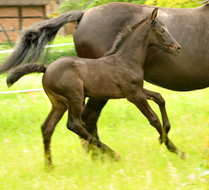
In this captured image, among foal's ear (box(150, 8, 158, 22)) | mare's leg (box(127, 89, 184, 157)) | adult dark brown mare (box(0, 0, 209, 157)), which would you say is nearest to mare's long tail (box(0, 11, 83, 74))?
adult dark brown mare (box(0, 0, 209, 157))

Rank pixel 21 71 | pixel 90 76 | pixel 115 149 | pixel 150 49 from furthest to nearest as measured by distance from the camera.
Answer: pixel 115 149
pixel 150 49
pixel 90 76
pixel 21 71

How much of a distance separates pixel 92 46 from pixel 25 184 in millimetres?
1867

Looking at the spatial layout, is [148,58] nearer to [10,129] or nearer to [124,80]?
[124,80]

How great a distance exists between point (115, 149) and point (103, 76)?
43.6 inches

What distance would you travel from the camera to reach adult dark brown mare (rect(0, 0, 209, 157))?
16.0 ft

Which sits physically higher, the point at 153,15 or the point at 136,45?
the point at 153,15

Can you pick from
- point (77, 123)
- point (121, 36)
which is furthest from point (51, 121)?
point (121, 36)

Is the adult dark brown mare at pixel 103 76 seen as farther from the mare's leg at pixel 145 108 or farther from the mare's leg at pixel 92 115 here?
the mare's leg at pixel 92 115

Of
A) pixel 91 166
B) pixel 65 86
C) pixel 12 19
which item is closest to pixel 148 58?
pixel 65 86

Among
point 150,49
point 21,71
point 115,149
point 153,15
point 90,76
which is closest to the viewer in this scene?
point 21,71

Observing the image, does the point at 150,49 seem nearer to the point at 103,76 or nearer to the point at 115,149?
the point at 103,76

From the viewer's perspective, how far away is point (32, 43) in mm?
4883

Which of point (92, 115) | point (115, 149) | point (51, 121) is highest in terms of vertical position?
point (51, 121)

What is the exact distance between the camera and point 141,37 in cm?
459
